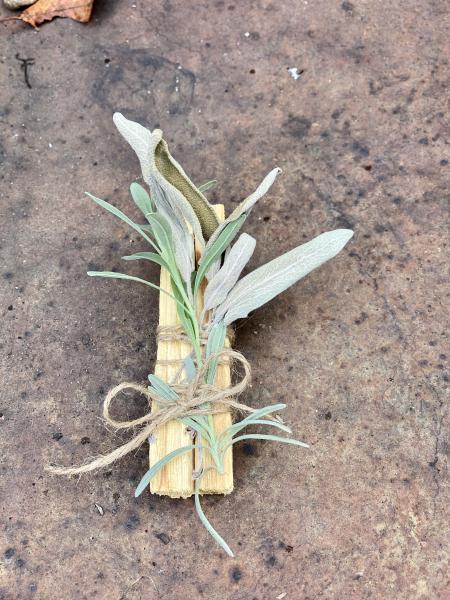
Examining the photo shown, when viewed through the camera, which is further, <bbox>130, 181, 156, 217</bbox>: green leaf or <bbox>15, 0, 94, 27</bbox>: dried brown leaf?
<bbox>15, 0, 94, 27</bbox>: dried brown leaf

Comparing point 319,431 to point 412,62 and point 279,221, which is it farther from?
point 412,62

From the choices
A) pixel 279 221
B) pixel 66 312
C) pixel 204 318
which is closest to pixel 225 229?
pixel 204 318

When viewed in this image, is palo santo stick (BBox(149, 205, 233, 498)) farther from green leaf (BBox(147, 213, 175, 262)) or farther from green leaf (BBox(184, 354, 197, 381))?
green leaf (BBox(147, 213, 175, 262))

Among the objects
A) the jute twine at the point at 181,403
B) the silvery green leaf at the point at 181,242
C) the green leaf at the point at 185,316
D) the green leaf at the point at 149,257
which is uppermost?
the silvery green leaf at the point at 181,242

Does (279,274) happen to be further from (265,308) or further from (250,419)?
(250,419)

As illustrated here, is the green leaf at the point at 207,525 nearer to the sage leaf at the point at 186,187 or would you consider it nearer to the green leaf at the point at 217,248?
the green leaf at the point at 217,248

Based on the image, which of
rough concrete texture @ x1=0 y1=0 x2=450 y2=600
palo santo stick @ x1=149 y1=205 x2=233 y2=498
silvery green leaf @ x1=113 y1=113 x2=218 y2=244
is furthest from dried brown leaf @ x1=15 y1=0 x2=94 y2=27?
palo santo stick @ x1=149 y1=205 x2=233 y2=498

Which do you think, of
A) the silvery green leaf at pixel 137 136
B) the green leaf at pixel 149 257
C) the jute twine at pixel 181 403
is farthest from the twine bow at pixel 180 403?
the silvery green leaf at pixel 137 136
